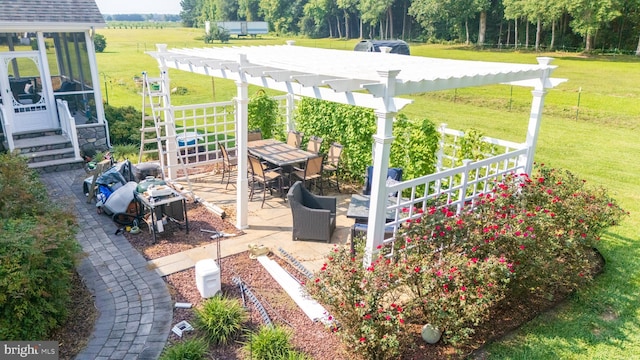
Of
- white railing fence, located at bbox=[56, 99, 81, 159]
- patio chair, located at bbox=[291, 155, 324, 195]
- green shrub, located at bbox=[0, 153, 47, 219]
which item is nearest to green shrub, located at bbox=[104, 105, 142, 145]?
white railing fence, located at bbox=[56, 99, 81, 159]

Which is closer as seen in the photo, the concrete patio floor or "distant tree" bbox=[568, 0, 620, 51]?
the concrete patio floor

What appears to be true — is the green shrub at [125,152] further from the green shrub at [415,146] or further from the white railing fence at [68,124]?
the green shrub at [415,146]

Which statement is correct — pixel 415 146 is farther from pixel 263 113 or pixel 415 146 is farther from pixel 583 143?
pixel 583 143

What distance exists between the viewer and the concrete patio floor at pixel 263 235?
638 centimetres

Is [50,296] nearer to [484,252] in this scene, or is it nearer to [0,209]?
[0,209]

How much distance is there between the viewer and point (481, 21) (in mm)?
51938

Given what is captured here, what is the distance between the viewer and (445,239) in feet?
16.6

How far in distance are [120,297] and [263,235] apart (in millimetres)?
2381

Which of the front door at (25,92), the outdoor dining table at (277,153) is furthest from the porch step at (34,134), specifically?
the outdoor dining table at (277,153)

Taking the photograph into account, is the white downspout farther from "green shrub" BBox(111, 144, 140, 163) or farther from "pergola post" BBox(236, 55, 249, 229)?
"pergola post" BBox(236, 55, 249, 229)

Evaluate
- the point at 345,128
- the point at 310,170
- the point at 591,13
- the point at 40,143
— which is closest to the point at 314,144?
the point at 345,128

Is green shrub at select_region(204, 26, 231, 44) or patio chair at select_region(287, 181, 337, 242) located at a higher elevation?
green shrub at select_region(204, 26, 231, 44)

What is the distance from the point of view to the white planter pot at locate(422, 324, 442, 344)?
183 inches

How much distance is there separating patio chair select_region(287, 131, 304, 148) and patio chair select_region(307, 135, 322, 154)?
411 mm
